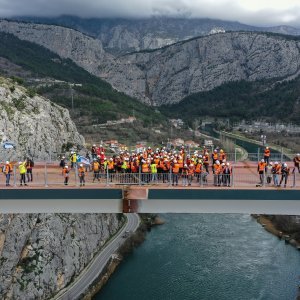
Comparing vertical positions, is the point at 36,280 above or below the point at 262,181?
below

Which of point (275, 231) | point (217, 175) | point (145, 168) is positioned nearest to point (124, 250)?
point (275, 231)

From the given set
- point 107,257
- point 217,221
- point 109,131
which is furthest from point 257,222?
point 109,131

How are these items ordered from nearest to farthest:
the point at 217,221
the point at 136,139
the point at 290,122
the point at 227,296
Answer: the point at 227,296
the point at 217,221
the point at 136,139
the point at 290,122

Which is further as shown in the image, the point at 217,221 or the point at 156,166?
the point at 217,221

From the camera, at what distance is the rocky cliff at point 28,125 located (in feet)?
215

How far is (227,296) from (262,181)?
2493 cm

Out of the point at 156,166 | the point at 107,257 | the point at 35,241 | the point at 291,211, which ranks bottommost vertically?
the point at 107,257

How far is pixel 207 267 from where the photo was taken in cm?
5525

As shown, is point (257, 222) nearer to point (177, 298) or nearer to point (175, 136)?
point (177, 298)

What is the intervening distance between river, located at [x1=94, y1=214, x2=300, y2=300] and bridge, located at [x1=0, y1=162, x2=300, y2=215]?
25.4 metres

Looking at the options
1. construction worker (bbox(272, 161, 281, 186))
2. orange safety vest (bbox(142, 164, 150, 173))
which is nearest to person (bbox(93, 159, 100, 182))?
orange safety vest (bbox(142, 164, 150, 173))

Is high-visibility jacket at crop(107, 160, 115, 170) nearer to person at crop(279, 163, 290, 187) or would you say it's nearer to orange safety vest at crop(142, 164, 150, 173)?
orange safety vest at crop(142, 164, 150, 173)

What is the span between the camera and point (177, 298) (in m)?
48.0

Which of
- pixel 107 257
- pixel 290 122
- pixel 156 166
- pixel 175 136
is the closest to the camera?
pixel 156 166
